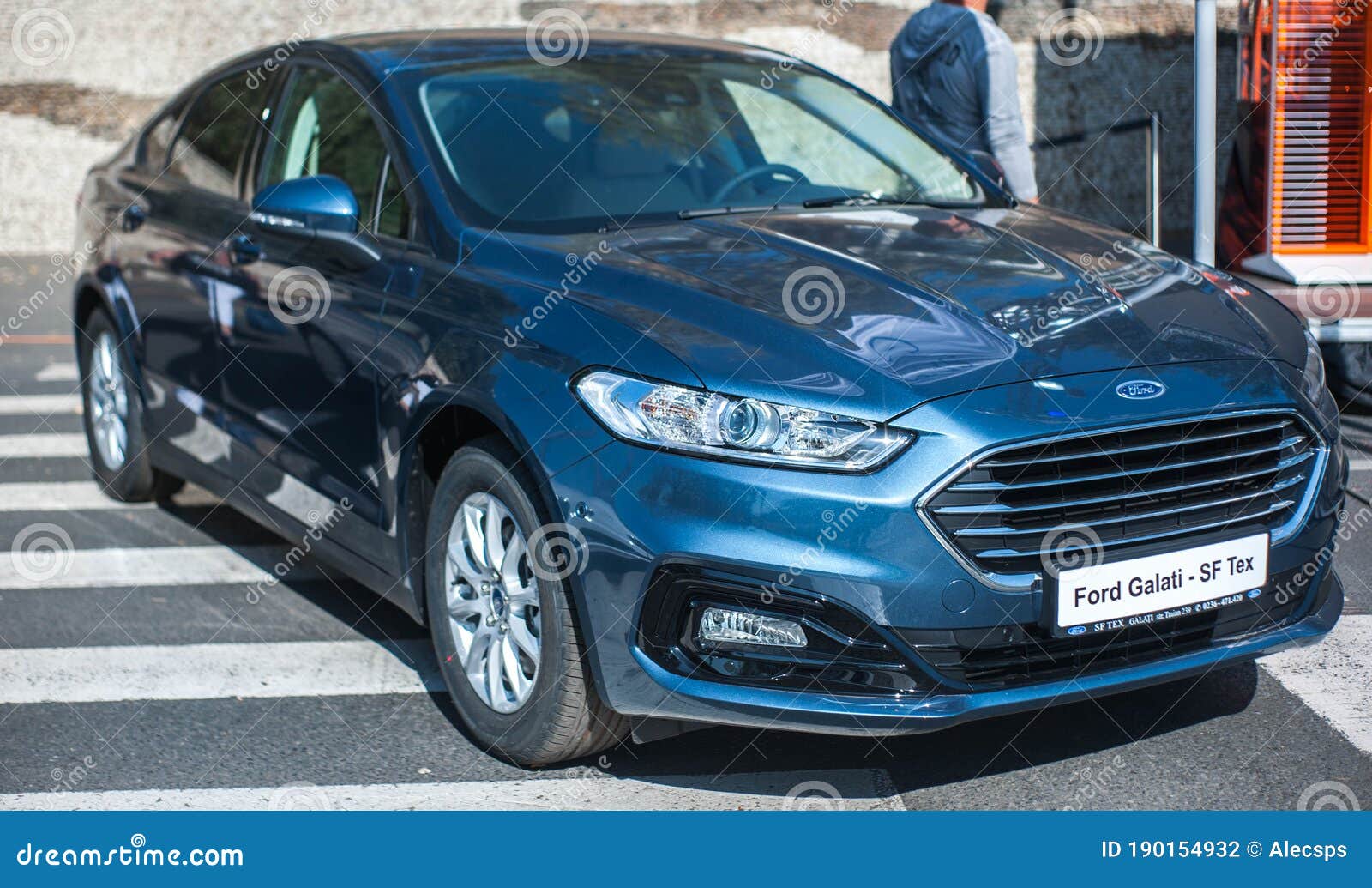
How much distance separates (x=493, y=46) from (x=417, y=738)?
7.08 feet

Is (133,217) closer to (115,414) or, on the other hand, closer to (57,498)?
(115,414)

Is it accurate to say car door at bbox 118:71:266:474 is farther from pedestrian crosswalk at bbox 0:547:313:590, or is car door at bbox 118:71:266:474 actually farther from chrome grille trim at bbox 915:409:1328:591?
chrome grille trim at bbox 915:409:1328:591

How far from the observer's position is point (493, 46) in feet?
16.4

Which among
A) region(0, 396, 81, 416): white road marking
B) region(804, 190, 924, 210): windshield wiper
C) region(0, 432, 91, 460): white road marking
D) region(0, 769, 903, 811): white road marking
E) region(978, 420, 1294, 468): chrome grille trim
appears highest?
region(804, 190, 924, 210): windshield wiper

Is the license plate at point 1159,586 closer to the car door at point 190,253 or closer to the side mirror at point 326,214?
the side mirror at point 326,214

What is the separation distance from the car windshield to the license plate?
64.9 inches

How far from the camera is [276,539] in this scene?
6016mm

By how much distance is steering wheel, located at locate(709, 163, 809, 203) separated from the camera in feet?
14.9

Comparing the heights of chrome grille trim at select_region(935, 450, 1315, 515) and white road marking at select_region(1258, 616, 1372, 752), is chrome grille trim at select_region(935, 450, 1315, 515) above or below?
above

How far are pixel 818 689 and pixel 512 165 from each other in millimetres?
1823

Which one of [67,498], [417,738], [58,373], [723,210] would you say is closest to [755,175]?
[723,210]

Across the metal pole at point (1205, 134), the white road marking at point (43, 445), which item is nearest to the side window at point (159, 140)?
the white road marking at point (43, 445)

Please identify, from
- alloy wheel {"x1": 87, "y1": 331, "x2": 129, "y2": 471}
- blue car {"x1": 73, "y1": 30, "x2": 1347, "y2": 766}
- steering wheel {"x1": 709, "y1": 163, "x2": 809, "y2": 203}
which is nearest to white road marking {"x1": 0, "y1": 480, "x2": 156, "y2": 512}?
alloy wheel {"x1": 87, "y1": 331, "x2": 129, "y2": 471}

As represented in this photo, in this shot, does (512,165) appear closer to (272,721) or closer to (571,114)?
(571,114)
